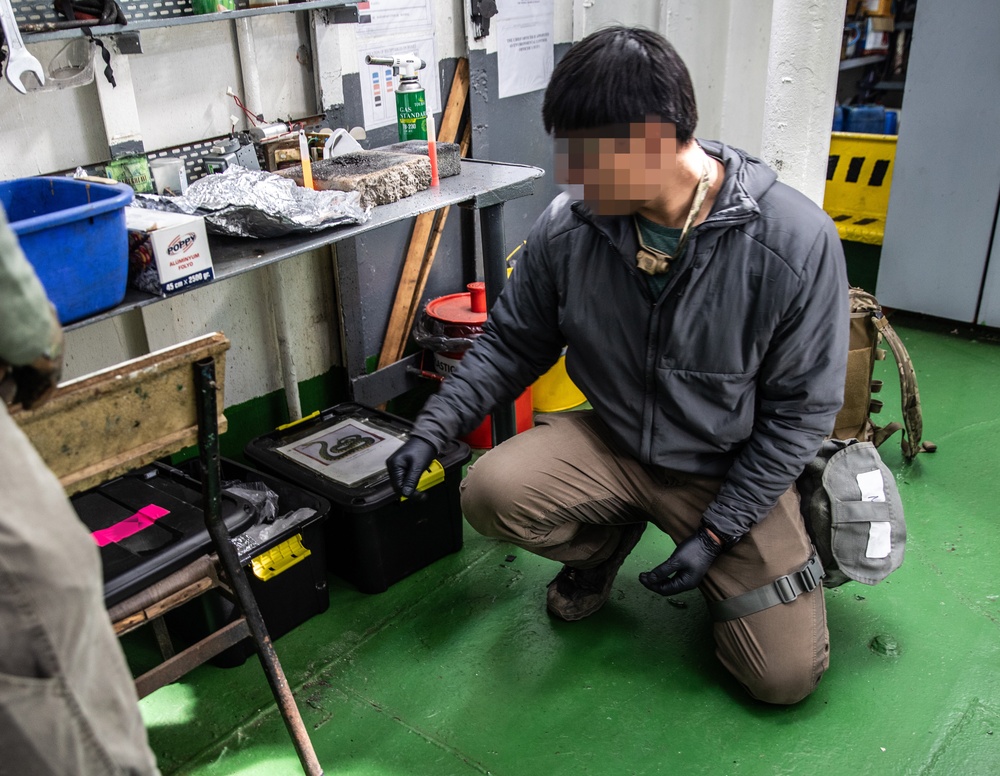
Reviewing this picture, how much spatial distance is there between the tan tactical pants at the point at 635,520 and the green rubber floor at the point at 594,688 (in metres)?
0.12

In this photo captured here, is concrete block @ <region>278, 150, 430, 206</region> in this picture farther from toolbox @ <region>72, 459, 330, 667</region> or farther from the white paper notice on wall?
the white paper notice on wall

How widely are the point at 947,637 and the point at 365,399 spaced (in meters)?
1.77

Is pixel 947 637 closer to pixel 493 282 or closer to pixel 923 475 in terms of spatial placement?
pixel 923 475

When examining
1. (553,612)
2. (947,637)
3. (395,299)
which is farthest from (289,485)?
(947,637)

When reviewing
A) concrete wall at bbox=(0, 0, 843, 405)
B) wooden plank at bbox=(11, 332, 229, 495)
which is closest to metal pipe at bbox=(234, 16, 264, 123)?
concrete wall at bbox=(0, 0, 843, 405)

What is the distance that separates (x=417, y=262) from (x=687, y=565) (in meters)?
1.56

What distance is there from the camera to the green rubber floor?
5.74ft

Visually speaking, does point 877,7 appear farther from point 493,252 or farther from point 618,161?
point 618,161

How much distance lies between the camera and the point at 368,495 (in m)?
2.13

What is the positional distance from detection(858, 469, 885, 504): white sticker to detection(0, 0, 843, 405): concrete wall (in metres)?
1.30

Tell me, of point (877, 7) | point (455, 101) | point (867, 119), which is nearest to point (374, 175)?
point (455, 101)

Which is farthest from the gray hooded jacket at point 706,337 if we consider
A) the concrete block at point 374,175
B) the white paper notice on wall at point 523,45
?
the white paper notice on wall at point 523,45

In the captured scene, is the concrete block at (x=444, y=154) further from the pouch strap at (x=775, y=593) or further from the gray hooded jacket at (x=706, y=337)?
the pouch strap at (x=775, y=593)

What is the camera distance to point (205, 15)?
1943 millimetres
